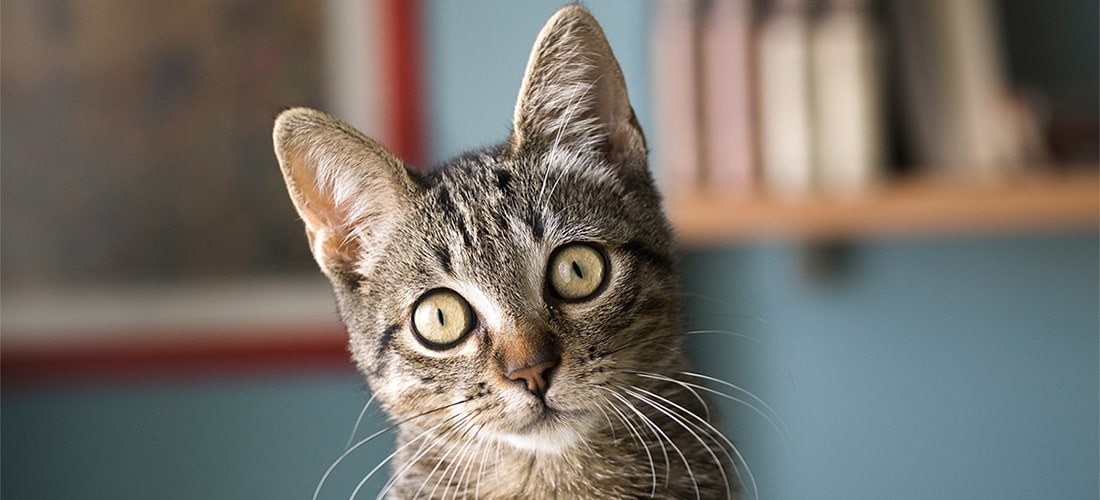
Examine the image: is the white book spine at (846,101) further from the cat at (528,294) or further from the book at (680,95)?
the cat at (528,294)

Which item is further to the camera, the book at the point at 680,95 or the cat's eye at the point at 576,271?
A: the book at the point at 680,95

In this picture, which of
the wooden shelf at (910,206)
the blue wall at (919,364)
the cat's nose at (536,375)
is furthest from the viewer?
the blue wall at (919,364)

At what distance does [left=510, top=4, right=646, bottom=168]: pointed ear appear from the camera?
0.59m

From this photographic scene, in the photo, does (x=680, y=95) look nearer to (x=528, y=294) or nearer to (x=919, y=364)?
(x=919, y=364)

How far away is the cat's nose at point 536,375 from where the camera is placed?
0.58 m

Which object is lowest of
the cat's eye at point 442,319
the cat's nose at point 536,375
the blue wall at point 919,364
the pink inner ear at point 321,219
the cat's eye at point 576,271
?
the blue wall at point 919,364

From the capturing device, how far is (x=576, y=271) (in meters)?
0.62

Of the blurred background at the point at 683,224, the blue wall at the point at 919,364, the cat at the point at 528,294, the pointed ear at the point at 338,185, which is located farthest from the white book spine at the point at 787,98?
the pointed ear at the point at 338,185

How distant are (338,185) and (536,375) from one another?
196 millimetres

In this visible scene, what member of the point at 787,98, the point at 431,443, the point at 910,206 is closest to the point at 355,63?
the point at 787,98

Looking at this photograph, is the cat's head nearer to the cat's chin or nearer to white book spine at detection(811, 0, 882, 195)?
the cat's chin

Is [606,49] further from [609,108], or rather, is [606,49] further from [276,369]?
[276,369]

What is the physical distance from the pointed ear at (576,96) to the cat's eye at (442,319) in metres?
0.12

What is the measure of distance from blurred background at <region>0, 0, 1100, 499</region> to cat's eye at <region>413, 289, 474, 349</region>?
63 centimetres
